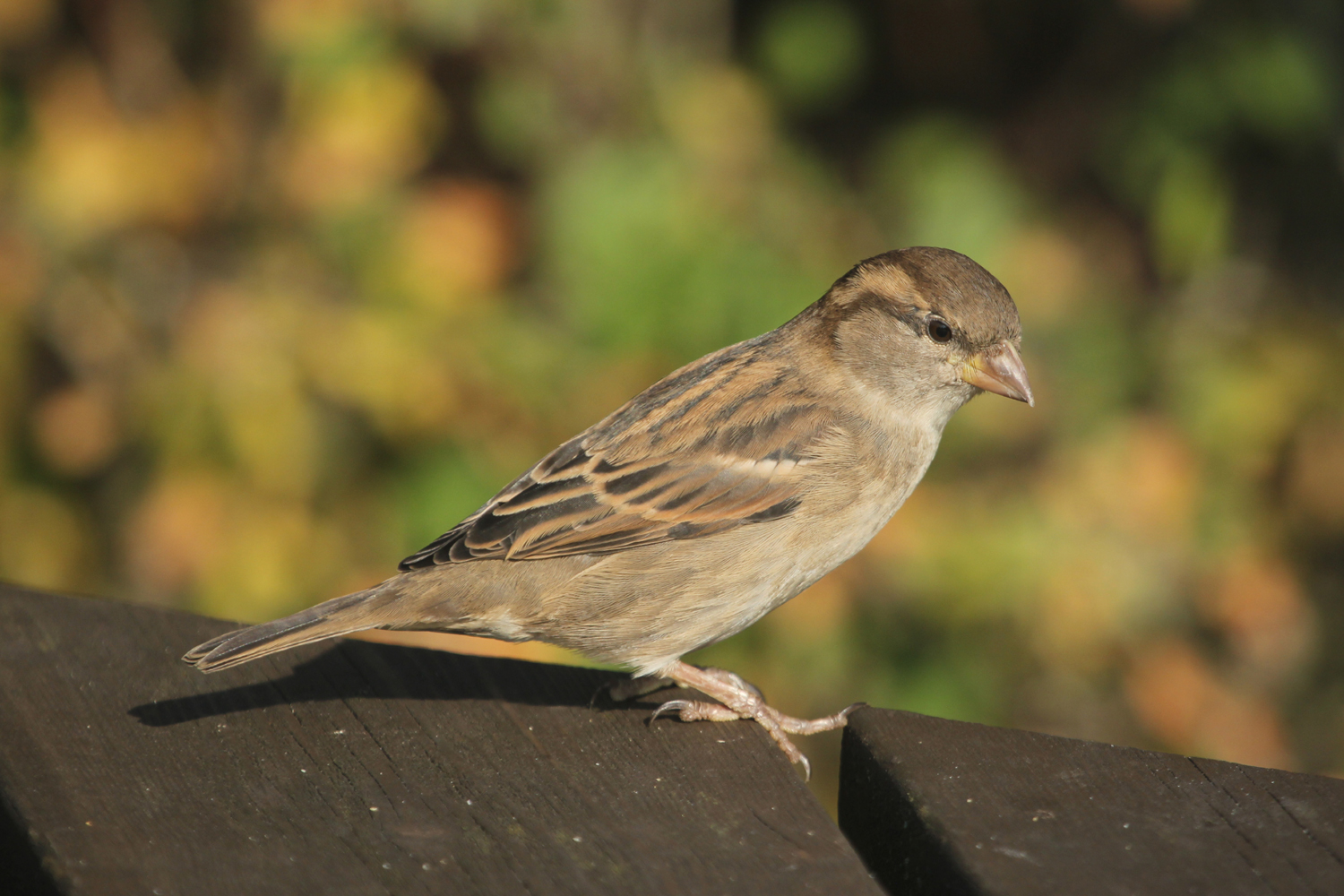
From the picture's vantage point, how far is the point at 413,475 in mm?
3971

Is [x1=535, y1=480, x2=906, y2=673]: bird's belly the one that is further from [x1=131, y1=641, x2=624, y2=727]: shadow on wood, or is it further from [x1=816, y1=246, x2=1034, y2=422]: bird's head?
[x1=816, y1=246, x2=1034, y2=422]: bird's head

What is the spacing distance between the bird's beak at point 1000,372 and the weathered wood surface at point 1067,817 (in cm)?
104

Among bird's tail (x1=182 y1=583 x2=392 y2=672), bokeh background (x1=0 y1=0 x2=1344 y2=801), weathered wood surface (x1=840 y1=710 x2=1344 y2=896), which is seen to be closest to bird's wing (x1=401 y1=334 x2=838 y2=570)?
bird's tail (x1=182 y1=583 x2=392 y2=672)

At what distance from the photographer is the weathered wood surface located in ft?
5.33

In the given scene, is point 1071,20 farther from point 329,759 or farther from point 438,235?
point 329,759

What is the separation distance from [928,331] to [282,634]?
1.47 metres

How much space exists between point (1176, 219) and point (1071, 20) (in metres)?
1.43

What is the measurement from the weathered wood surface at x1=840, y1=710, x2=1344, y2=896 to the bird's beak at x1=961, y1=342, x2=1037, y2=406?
3.40 ft

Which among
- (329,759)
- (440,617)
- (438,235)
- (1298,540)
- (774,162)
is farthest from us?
(1298,540)

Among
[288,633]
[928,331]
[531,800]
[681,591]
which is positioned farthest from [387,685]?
[928,331]

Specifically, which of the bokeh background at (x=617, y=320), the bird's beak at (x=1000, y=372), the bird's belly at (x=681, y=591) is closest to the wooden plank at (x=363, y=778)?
the bird's belly at (x=681, y=591)

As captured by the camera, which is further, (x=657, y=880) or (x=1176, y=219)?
(x=1176, y=219)

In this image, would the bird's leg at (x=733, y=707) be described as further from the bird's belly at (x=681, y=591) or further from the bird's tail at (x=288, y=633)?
the bird's tail at (x=288, y=633)

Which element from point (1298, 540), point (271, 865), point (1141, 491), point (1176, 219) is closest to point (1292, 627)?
point (1298, 540)
